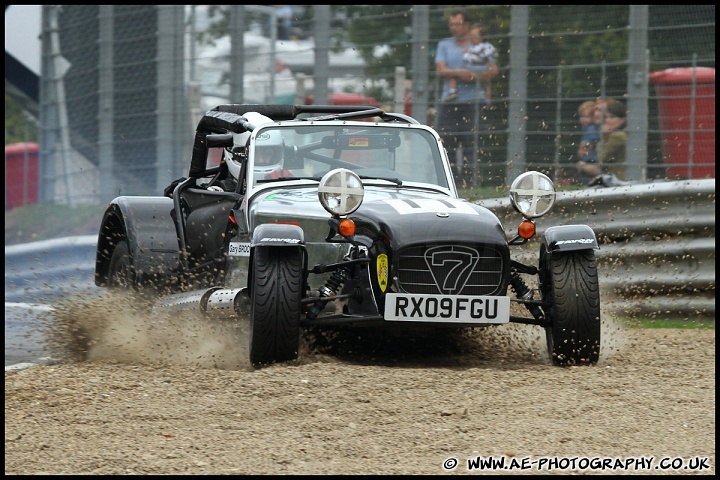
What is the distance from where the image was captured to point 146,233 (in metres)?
8.59

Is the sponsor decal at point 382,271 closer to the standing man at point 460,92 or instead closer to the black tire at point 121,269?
the black tire at point 121,269

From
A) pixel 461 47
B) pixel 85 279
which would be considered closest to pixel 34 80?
pixel 85 279

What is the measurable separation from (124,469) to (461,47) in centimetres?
745

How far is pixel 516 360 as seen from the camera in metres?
6.99

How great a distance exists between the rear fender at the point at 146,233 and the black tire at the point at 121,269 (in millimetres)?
88

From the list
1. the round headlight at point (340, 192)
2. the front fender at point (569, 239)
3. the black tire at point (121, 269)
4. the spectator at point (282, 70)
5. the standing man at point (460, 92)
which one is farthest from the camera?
the spectator at point (282, 70)

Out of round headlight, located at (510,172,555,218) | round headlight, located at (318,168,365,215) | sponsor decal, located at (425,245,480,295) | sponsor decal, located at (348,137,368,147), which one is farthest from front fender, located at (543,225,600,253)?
sponsor decal, located at (348,137,368,147)

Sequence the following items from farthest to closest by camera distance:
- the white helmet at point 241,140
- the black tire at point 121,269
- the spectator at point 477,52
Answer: the spectator at point 477,52 → the black tire at point 121,269 → the white helmet at point 241,140

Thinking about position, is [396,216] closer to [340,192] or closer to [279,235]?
[340,192]

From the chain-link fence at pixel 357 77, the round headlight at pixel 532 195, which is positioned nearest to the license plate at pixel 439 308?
the round headlight at pixel 532 195

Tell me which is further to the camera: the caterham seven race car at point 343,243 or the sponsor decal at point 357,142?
the sponsor decal at point 357,142

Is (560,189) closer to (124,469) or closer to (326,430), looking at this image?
(326,430)

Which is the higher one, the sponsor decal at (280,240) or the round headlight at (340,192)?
the round headlight at (340,192)

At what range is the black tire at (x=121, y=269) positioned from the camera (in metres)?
8.65
